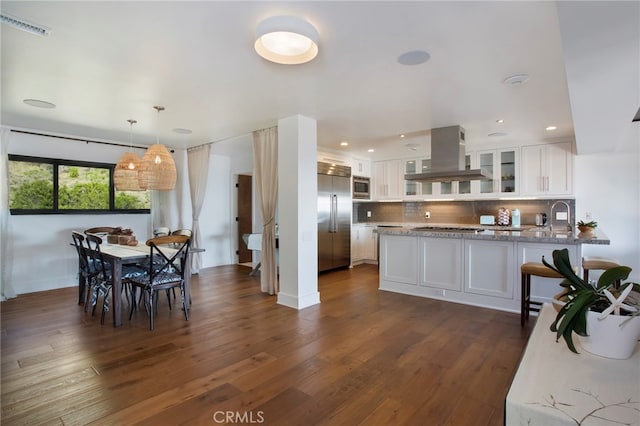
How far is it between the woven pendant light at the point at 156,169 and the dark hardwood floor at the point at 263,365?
1.59m

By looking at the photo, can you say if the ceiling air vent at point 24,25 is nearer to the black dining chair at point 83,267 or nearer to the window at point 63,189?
the black dining chair at point 83,267

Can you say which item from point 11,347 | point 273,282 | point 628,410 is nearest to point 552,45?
point 628,410

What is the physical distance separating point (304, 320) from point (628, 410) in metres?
3.12

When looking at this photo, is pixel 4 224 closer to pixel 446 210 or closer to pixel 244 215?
pixel 244 215

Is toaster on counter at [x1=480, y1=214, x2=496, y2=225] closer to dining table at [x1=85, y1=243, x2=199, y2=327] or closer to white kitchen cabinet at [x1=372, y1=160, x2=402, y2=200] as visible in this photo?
white kitchen cabinet at [x1=372, y1=160, x2=402, y2=200]

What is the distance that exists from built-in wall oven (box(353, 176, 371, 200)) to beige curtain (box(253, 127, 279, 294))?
294cm

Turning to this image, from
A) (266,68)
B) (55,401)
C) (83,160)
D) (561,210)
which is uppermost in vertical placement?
(266,68)

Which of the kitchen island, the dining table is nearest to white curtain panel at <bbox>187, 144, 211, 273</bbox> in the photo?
the dining table

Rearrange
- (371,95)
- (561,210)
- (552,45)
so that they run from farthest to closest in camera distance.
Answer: (561,210)
(371,95)
(552,45)

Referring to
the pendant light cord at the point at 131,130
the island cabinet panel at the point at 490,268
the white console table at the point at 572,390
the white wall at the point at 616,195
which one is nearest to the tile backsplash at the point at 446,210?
the white wall at the point at 616,195

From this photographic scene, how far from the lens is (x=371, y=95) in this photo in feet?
11.2

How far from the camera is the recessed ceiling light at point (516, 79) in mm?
2897

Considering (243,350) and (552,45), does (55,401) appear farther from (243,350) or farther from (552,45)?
(552,45)

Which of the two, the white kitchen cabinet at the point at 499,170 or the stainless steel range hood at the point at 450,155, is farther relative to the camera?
the white kitchen cabinet at the point at 499,170
